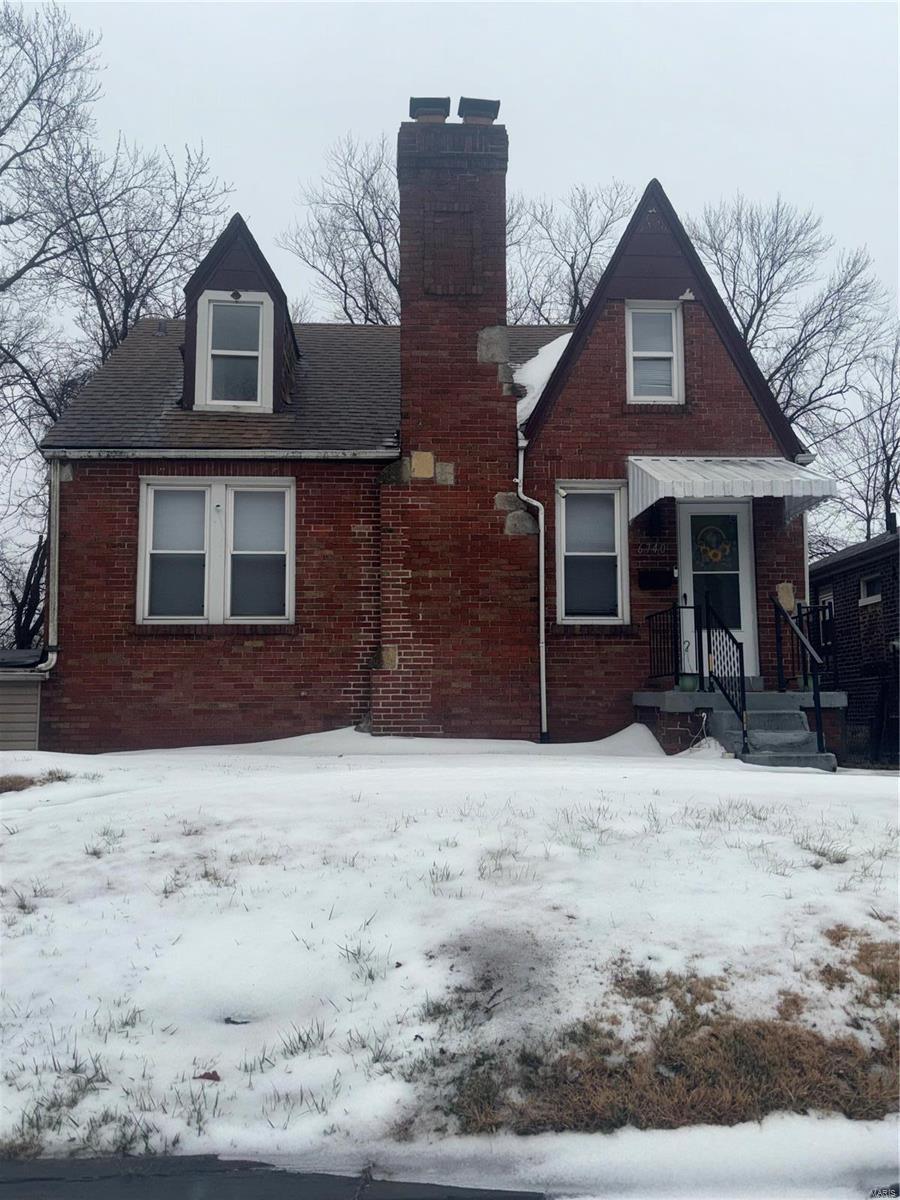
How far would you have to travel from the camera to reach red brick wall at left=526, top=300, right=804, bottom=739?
12.4m

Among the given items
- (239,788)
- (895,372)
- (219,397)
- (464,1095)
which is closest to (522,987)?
(464,1095)

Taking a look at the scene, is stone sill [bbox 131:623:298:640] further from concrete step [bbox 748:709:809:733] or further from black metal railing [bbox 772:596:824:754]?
black metal railing [bbox 772:596:824:754]

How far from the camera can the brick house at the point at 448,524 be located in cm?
1216

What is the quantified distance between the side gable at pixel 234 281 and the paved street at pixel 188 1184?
10886 mm

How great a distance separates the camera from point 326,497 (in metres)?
12.7

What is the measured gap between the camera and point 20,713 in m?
12.1

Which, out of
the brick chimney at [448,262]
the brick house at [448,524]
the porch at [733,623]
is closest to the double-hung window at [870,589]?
the porch at [733,623]

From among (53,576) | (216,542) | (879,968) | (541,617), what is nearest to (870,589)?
(541,617)

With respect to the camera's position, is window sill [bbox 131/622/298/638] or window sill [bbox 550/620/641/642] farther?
window sill [bbox 550/620/641/642]

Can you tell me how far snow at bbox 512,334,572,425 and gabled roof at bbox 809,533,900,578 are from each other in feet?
26.3

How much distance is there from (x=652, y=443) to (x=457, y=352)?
8.76 feet

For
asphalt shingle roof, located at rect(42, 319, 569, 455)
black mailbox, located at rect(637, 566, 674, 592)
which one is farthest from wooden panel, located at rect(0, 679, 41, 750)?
black mailbox, located at rect(637, 566, 674, 592)

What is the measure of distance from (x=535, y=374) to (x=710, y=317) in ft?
7.65

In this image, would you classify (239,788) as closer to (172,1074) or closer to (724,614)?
(172,1074)
